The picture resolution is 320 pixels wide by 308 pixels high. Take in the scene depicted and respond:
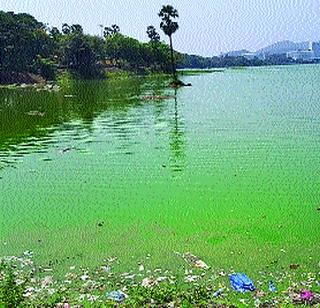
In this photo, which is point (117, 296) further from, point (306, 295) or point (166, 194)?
point (166, 194)

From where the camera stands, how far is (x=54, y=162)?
18.7 metres

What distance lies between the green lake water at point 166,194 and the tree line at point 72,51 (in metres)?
57.6

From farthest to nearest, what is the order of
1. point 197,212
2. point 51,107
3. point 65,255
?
point 51,107 → point 197,212 → point 65,255

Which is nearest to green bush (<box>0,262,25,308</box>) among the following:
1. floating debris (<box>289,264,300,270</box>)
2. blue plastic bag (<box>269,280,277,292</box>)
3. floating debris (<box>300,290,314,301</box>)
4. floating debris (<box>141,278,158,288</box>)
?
floating debris (<box>141,278,158,288</box>)

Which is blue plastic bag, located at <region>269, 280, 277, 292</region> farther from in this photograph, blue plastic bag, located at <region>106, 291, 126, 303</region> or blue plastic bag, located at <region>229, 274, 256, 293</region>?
blue plastic bag, located at <region>106, 291, 126, 303</region>

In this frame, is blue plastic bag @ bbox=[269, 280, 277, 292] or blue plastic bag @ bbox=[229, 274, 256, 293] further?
blue plastic bag @ bbox=[229, 274, 256, 293]

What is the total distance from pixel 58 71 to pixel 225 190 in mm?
103509

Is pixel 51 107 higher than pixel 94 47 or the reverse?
the reverse

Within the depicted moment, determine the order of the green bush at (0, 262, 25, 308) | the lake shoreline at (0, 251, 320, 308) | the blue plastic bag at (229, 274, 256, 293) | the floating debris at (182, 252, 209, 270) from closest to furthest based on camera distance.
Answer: the green bush at (0, 262, 25, 308) < the lake shoreline at (0, 251, 320, 308) < the blue plastic bag at (229, 274, 256, 293) < the floating debris at (182, 252, 209, 270)

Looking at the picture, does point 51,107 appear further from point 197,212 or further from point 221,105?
point 197,212

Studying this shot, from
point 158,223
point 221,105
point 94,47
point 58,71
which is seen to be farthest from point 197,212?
point 94,47

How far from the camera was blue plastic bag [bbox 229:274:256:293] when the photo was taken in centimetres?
769

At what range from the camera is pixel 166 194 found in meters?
13.6

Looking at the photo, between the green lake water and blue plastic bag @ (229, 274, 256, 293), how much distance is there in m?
0.34
